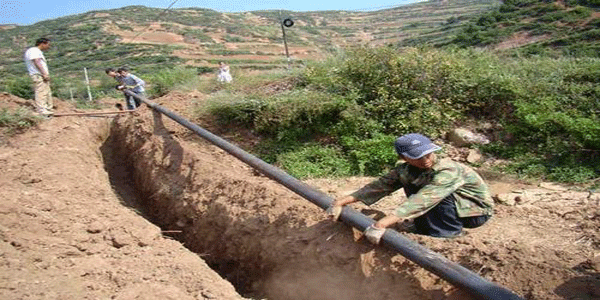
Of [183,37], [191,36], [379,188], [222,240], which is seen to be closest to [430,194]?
[379,188]

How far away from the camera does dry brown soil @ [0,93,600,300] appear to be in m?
3.42

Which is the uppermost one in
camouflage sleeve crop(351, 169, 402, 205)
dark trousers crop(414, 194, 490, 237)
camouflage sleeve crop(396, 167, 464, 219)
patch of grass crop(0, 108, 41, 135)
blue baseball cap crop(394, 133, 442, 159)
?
blue baseball cap crop(394, 133, 442, 159)

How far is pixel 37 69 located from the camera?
927 centimetres

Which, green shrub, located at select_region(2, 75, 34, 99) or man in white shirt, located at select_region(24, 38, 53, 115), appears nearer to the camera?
man in white shirt, located at select_region(24, 38, 53, 115)

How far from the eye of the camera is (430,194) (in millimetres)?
3764

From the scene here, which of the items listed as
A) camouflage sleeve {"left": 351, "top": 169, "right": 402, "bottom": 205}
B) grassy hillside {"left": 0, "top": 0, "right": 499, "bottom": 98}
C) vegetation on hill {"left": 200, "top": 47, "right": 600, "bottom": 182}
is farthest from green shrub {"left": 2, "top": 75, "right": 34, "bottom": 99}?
camouflage sleeve {"left": 351, "top": 169, "right": 402, "bottom": 205}

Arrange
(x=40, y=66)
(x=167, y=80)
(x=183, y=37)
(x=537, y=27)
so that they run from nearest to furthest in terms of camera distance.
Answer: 1. (x=40, y=66)
2. (x=167, y=80)
3. (x=537, y=27)
4. (x=183, y=37)

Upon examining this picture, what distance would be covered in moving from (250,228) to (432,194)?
203cm

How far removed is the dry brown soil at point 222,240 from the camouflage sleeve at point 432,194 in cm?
27

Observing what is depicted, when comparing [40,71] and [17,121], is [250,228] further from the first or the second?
[40,71]

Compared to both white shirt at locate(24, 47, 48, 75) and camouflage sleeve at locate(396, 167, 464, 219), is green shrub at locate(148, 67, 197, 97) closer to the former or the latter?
white shirt at locate(24, 47, 48, 75)

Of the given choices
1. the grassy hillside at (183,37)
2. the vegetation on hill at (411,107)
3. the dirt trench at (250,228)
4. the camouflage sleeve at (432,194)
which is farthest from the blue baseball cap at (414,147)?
the grassy hillside at (183,37)

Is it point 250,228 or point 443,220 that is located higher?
point 443,220

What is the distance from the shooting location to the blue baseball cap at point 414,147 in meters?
3.82
